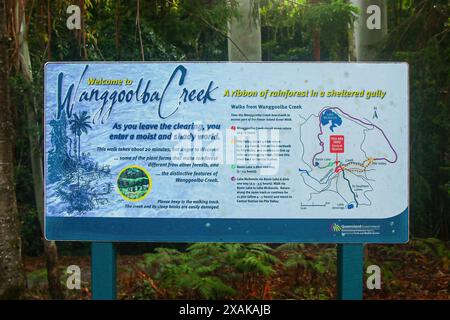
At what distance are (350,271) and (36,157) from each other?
4.44 m

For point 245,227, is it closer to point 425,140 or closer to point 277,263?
point 277,263

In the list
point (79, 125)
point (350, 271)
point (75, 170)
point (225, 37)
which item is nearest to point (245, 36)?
point (225, 37)

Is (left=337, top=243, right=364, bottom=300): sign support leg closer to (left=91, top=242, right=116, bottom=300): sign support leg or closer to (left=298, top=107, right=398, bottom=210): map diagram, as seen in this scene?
(left=298, top=107, right=398, bottom=210): map diagram

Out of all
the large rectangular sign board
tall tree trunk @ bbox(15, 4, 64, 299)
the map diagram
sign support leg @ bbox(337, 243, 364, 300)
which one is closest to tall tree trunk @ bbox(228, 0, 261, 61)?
tall tree trunk @ bbox(15, 4, 64, 299)

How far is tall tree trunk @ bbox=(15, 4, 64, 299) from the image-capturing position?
666 centimetres

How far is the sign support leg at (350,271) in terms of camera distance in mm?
5070

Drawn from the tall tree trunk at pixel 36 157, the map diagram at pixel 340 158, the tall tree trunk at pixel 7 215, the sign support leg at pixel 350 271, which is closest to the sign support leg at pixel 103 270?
the tall tree trunk at pixel 7 215

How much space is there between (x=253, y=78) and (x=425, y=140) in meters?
4.14

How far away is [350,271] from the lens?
5109mm

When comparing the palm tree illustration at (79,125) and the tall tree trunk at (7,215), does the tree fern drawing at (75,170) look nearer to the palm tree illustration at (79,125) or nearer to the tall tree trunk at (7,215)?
the palm tree illustration at (79,125)

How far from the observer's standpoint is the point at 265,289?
6.35 m

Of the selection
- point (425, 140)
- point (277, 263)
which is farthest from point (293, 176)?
point (425, 140)

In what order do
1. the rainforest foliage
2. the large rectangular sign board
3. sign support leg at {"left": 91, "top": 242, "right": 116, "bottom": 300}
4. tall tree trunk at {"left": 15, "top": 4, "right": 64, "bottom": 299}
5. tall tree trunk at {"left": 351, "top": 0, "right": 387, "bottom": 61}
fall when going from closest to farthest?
the large rectangular sign board, sign support leg at {"left": 91, "top": 242, "right": 116, "bottom": 300}, tall tree trunk at {"left": 15, "top": 4, "right": 64, "bottom": 299}, the rainforest foliage, tall tree trunk at {"left": 351, "top": 0, "right": 387, "bottom": 61}

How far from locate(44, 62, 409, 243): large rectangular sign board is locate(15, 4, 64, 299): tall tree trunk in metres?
2.03
